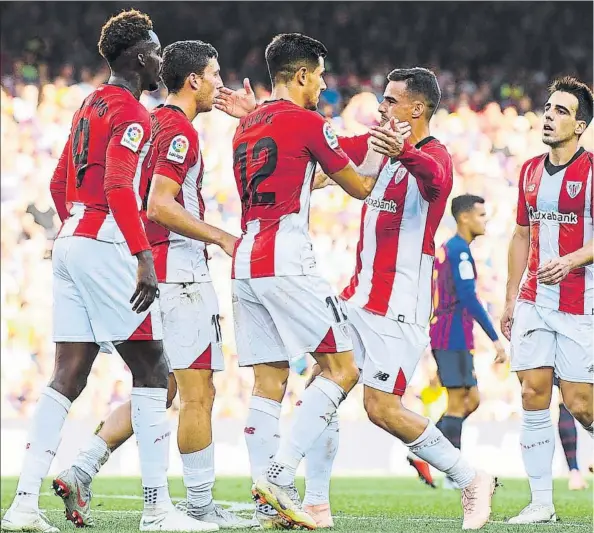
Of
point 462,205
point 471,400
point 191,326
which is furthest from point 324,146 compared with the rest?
point 471,400

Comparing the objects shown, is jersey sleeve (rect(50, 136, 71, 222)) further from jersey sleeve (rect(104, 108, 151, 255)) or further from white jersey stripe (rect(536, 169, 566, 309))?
white jersey stripe (rect(536, 169, 566, 309))

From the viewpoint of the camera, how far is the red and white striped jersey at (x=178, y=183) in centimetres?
500

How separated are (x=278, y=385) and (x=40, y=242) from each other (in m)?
7.68

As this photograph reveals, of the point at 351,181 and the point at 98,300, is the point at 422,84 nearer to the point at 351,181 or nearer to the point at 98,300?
the point at 351,181

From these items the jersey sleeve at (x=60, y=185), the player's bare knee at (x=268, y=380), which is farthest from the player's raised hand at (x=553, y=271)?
the jersey sleeve at (x=60, y=185)

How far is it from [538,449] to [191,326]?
1848mm

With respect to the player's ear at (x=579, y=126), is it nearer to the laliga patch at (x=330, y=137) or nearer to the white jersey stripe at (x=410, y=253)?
the white jersey stripe at (x=410, y=253)

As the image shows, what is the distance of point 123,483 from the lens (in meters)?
8.25

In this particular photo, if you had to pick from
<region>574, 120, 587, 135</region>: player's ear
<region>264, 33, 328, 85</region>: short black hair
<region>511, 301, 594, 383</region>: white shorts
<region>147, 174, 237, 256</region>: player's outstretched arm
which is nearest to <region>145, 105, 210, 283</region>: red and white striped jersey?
<region>147, 174, 237, 256</region>: player's outstretched arm

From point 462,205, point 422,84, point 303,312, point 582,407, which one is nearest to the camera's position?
point 303,312

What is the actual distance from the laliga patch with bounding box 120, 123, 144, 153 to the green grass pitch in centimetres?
158

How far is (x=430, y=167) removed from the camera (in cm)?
491

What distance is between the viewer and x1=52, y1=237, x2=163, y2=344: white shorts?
4723mm

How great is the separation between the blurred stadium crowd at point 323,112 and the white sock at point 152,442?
258 inches
